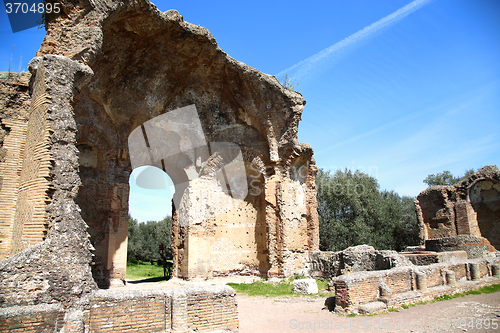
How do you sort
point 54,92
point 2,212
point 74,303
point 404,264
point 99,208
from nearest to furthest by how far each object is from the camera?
1. point 74,303
2. point 54,92
3. point 2,212
4. point 404,264
5. point 99,208

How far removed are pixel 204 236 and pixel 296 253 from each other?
3648 millimetres

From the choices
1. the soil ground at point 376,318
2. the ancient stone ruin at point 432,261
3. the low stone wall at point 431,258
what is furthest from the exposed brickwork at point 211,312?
the low stone wall at point 431,258

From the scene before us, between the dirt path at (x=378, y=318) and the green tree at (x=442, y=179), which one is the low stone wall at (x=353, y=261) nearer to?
the dirt path at (x=378, y=318)

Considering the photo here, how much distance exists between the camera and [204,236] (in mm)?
12562

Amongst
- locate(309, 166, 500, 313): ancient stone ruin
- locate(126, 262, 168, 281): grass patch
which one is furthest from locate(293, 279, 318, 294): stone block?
locate(126, 262, 168, 281): grass patch

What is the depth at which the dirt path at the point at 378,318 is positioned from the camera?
5852 mm

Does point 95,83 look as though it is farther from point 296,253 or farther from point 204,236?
point 296,253

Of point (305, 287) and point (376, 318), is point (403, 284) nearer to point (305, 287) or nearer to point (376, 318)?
point (376, 318)

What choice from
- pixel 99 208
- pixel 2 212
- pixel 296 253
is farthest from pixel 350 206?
pixel 2 212

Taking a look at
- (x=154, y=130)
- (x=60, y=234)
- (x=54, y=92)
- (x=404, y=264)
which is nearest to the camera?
(x=60, y=234)

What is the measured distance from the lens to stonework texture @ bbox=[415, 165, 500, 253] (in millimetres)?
18406

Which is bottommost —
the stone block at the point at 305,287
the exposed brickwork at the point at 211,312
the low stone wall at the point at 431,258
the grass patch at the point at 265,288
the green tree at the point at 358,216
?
the grass patch at the point at 265,288

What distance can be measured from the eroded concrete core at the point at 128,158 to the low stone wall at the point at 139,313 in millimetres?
525

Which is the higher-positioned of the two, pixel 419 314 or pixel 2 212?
pixel 2 212
